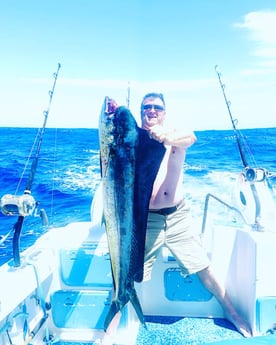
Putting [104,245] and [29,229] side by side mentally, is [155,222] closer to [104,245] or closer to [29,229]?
[104,245]

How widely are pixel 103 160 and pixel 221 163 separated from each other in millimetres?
14145

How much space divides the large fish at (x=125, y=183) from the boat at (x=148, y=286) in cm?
100

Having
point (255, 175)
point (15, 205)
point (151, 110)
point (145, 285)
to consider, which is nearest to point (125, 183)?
point (151, 110)

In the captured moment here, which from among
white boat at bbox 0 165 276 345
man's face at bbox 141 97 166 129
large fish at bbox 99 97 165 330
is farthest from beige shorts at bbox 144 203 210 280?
large fish at bbox 99 97 165 330

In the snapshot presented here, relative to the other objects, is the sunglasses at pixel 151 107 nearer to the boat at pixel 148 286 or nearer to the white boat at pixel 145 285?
the boat at pixel 148 286

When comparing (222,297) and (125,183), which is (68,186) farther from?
(125,183)

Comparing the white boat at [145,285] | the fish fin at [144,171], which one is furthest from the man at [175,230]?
the fish fin at [144,171]

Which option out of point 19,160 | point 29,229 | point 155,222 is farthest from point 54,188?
point 155,222

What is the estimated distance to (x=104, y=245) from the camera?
10.3ft

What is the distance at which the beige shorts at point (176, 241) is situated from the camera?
2.89 m

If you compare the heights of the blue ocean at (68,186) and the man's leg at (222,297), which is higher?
the blue ocean at (68,186)

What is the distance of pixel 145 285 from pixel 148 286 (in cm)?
3

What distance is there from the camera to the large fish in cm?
170

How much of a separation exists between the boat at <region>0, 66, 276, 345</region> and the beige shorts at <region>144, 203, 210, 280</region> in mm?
346
